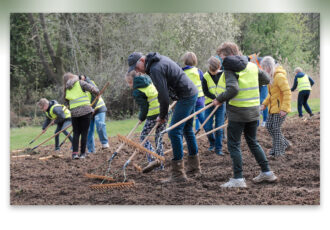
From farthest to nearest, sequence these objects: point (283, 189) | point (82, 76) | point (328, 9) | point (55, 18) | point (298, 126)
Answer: point (298, 126) → point (82, 76) → point (55, 18) → point (328, 9) → point (283, 189)

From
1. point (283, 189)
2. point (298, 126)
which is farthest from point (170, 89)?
point (298, 126)

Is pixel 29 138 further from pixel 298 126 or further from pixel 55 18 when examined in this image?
pixel 298 126

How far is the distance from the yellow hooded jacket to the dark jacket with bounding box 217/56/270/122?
981 millimetres

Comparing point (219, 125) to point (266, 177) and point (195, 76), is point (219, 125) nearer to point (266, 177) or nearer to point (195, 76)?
point (195, 76)

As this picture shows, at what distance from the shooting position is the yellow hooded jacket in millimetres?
5180

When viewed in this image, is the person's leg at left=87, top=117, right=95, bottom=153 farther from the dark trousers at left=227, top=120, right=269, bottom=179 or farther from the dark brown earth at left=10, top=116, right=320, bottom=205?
the dark trousers at left=227, top=120, right=269, bottom=179

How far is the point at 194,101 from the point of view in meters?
4.63

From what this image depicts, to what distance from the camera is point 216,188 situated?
4.54 m

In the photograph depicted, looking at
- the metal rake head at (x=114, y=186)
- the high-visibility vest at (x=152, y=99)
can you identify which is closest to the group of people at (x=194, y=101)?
the high-visibility vest at (x=152, y=99)

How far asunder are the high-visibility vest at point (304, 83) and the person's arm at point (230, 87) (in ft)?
5.13

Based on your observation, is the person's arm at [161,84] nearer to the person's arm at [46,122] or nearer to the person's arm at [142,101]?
the person's arm at [142,101]

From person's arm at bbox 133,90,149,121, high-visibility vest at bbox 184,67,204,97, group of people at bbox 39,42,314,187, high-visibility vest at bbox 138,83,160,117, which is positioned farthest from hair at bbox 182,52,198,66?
person's arm at bbox 133,90,149,121

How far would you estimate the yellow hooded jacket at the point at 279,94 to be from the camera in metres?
5.18
